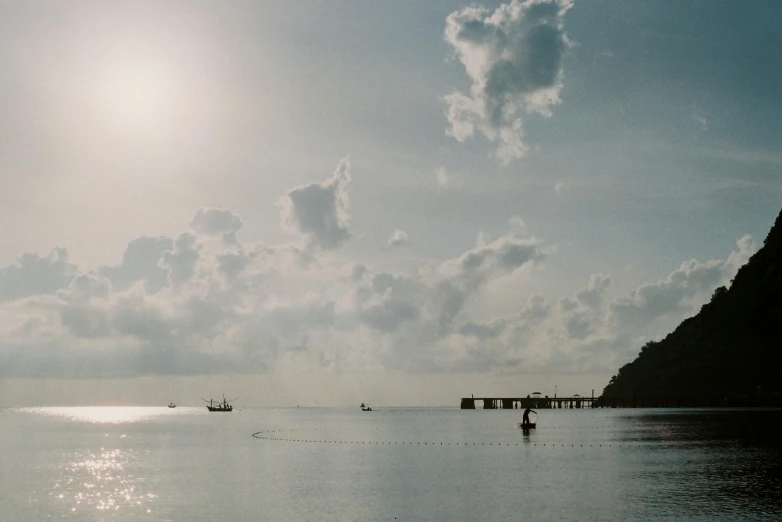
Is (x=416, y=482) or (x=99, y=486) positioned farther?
(x=99, y=486)

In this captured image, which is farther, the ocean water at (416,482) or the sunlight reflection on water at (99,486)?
the sunlight reflection on water at (99,486)

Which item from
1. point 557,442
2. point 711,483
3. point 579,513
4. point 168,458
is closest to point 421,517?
point 579,513

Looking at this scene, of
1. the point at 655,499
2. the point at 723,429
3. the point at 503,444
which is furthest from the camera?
the point at 723,429

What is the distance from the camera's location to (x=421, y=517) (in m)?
51.8

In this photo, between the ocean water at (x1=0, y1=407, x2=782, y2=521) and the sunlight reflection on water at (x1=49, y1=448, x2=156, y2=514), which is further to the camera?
the sunlight reflection on water at (x1=49, y1=448, x2=156, y2=514)

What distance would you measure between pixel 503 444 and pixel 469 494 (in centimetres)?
5943

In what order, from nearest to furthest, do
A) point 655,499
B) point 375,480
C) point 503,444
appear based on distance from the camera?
point 655,499, point 375,480, point 503,444

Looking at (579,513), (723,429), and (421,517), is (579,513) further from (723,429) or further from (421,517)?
(723,429)

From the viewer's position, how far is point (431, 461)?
9312 cm

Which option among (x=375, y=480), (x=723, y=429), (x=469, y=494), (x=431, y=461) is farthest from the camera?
(x=723, y=429)

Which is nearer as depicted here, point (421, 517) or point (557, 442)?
point (421, 517)

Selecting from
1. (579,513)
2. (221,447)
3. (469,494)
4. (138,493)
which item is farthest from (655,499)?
(221,447)

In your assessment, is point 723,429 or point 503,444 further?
point 723,429

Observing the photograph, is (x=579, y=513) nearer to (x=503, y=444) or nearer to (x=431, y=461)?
(x=431, y=461)
